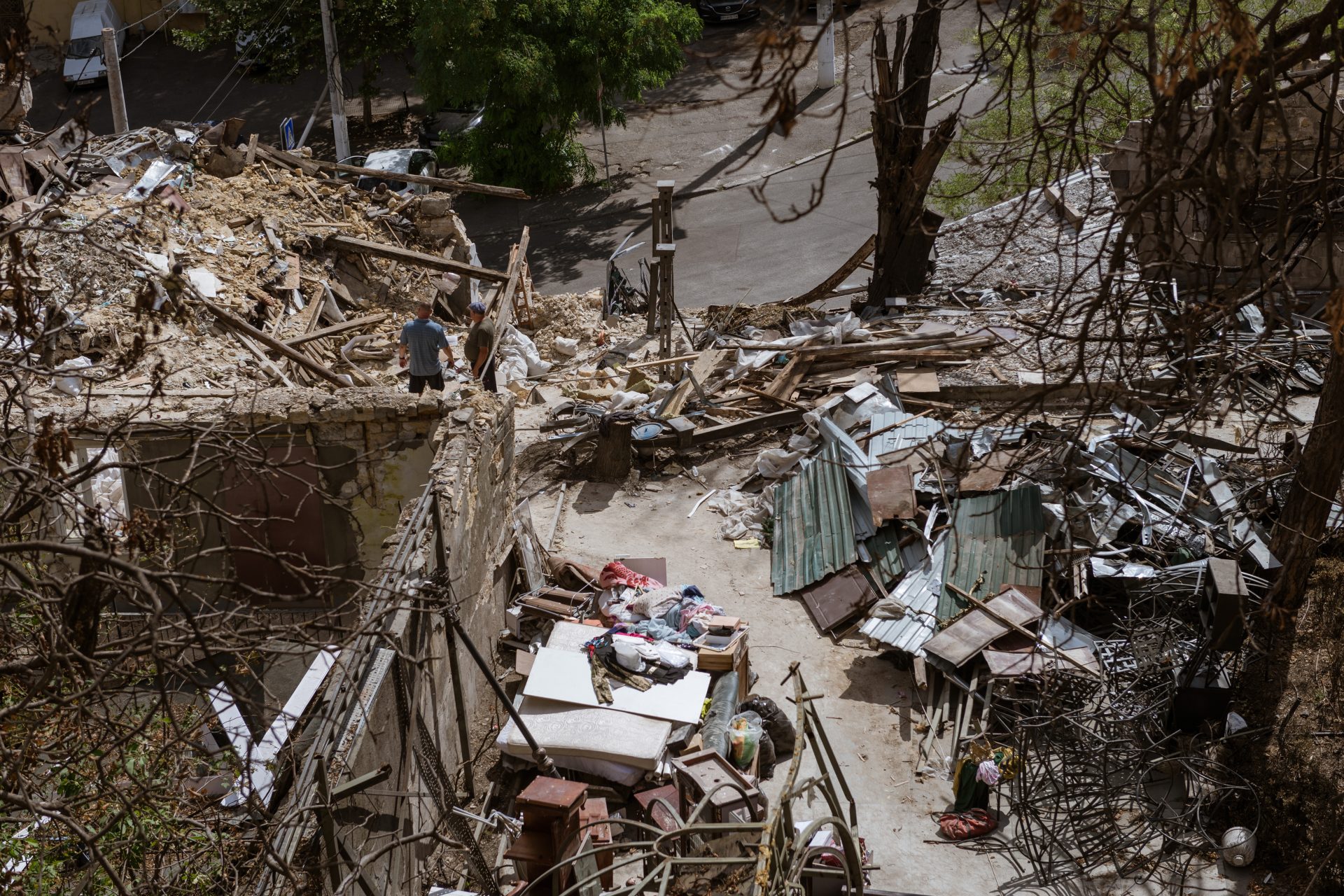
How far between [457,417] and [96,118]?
79.5 ft

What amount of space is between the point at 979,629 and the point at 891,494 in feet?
7.07

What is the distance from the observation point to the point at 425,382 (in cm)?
1293

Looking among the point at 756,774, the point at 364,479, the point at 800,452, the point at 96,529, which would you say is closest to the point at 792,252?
the point at 800,452

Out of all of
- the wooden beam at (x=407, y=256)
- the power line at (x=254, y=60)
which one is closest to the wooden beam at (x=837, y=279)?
the wooden beam at (x=407, y=256)

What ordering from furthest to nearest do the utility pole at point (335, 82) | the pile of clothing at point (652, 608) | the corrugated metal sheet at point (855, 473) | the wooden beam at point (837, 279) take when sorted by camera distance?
the utility pole at point (335, 82) < the wooden beam at point (837, 279) < the corrugated metal sheet at point (855, 473) < the pile of clothing at point (652, 608)

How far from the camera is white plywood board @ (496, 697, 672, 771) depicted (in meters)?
8.77

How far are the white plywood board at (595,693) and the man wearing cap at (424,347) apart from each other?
4.29 metres

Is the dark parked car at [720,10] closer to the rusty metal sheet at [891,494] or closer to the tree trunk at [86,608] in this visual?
the rusty metal sheet at [891,494]

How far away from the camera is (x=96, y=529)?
4.82 m

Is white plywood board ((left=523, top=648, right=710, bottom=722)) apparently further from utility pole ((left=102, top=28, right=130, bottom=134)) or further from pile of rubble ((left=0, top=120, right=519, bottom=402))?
utility pole ((left=102, top=28, right=130, bottom=134))

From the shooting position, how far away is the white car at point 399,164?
21.6m

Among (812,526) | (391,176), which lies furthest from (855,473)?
(391,176)

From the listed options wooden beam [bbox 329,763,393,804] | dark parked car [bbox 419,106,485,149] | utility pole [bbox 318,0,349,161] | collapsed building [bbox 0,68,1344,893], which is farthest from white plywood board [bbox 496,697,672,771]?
dark parked car [bbox 419,106,485,149]

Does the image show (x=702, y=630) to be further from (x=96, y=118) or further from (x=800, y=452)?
(x=96, y=118)
